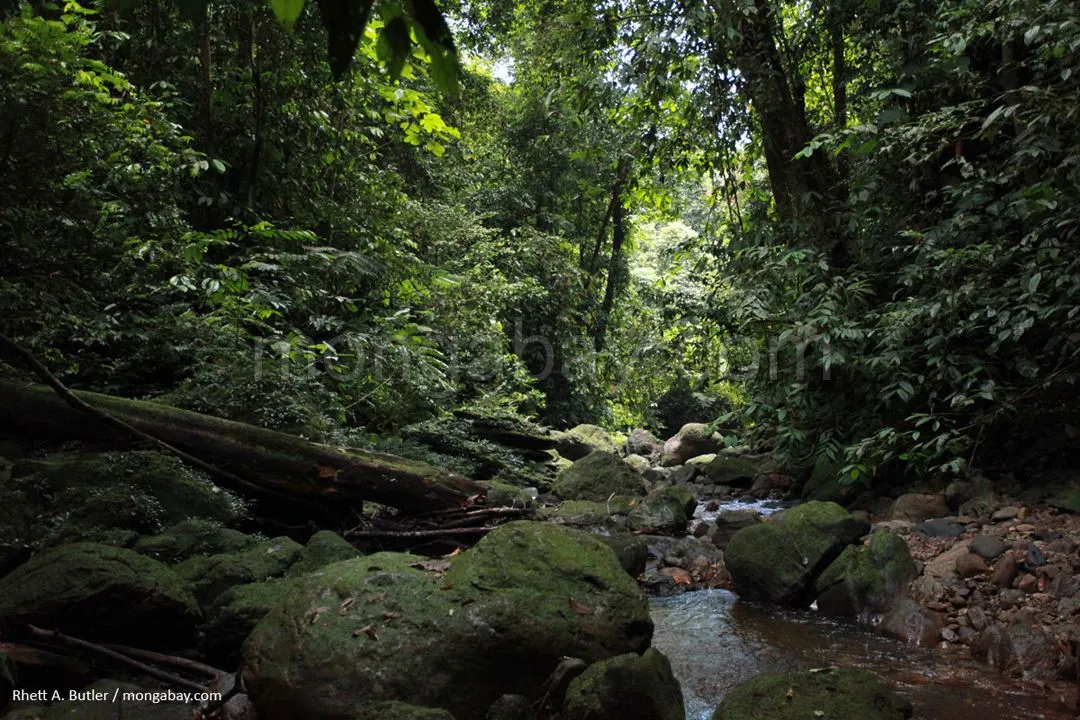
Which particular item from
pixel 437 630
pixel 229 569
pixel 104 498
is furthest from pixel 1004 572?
pixel 104 498

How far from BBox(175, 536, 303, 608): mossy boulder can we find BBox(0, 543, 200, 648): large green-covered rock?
31 centimetres

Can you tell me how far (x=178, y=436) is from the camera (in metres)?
5.41

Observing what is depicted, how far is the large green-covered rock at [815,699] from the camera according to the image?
284 cm

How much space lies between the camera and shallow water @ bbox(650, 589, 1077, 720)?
3.56 m

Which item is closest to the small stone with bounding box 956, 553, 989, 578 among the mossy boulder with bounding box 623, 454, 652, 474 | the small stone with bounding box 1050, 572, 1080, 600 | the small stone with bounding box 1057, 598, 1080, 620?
the small stone with bounding box 1050, 572, 1080, 600

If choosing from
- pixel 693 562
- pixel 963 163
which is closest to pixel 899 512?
pixel 693 562

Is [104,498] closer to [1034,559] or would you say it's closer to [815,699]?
[815,699]

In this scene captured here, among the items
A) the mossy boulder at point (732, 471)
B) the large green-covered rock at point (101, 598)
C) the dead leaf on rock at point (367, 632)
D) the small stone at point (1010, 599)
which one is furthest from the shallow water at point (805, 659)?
the mossy boulder at point (732, 471)

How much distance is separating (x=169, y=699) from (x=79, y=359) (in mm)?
4109

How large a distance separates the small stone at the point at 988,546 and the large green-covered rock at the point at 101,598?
5.09 m

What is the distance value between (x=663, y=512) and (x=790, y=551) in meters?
2.02

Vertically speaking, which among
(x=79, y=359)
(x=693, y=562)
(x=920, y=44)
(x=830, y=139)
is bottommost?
(x=693, y=562)

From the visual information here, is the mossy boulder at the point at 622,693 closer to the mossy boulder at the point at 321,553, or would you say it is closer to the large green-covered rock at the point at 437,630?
the large green-covered rock at the point at 437,630

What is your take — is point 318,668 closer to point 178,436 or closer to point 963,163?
point 178,436
